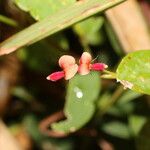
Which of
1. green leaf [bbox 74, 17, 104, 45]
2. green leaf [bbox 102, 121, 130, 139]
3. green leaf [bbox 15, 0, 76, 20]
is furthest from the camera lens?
green leaf [bbox 102, 121, 130, 139]

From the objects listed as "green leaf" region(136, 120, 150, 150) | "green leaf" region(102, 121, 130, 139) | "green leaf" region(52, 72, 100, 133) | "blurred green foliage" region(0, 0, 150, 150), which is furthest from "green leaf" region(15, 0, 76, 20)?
"green leaf" region(102, 121, 130, 139)

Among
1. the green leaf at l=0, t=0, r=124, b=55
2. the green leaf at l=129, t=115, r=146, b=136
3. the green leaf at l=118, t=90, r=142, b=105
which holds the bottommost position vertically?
the green leaf at l=129, t=115, r=146, b=136

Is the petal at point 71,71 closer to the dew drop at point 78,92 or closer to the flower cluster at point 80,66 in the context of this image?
the flower cluster at point 80,66

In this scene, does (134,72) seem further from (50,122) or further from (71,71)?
(50,122)

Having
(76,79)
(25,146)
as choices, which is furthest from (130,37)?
(25,146)

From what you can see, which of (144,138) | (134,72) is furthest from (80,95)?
(134,72)

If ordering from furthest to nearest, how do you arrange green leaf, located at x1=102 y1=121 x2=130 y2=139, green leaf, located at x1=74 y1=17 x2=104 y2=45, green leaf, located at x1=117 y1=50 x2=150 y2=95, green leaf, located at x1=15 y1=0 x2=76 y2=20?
green leaf, located at x1=102 y1=121 x2=130 y2=139 → green leaf, located at x1=74 y1=17 x2=104 y2=45 → green leaf, located at x1=15 y1=0 x2=76 y2=20 → green leaf, located at x1=117 y1=50 x2=150 y2=95

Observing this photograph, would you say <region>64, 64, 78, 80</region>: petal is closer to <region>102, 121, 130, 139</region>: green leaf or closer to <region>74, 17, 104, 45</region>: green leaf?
<region>74, 17, 104, 45</region>: green leaf
